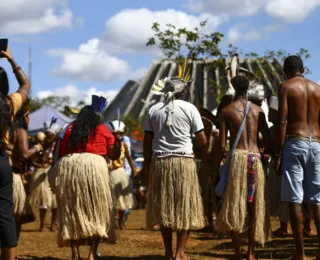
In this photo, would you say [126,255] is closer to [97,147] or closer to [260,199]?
[97,147]

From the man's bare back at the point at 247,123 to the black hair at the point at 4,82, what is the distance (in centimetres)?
267

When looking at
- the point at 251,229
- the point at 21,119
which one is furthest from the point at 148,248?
the point at 21,119

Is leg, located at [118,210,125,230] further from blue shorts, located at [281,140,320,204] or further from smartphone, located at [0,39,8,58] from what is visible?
smartphone, located at [0,39,8,58]

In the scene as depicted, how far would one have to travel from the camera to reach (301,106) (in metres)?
7.12

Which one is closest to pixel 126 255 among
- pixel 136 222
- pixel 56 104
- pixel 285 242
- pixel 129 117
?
pixel 285 242

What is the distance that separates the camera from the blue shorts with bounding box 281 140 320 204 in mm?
7066

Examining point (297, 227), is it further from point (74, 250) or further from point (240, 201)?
point (74, 250)

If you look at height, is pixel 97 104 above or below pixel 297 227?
above

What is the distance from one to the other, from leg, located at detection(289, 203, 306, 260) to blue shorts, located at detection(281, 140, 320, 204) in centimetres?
8

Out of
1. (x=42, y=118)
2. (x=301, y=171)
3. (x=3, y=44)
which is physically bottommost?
(x=301, y=171)

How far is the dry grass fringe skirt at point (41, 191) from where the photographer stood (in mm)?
13392

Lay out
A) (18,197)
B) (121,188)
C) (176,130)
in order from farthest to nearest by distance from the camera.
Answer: (121,188), (18,197), (176,130)

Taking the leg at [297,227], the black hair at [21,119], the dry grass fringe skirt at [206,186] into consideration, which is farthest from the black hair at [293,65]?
the dry grass fringe skirt at [206,186]

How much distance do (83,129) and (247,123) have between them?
73.2 inches
